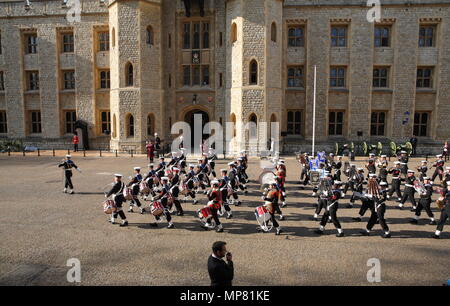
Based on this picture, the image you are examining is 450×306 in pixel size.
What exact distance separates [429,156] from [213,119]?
662 inches

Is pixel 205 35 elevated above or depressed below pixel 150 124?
above

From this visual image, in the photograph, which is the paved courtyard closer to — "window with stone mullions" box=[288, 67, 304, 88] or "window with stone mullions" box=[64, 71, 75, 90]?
"window with stone mullions" box=[288, 67, 304, 88]

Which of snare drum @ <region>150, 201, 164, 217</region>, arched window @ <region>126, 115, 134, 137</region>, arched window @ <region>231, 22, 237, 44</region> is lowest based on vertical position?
snare drum @ <region>150, 201, 164, 217</region>

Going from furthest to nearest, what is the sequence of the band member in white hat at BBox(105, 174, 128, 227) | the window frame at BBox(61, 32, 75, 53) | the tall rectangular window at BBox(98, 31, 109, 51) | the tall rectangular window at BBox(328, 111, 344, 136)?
the window frame at BBox(61, 32, 75, 53)
the tall rectangular window at BBox(98, 31, 109, 51)
the tall rectangular window at BBox(328, 111, 344, 136)
the band member in white hat at BBox(105, 174, 128, 227)

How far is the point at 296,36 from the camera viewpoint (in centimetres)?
2686

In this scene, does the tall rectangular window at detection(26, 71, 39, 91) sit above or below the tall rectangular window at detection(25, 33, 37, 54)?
below

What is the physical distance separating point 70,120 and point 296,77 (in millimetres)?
19698

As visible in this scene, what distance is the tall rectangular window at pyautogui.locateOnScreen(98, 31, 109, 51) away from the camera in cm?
2800


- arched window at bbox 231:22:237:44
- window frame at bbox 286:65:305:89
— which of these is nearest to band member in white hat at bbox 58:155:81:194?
arched window at bbox 231:22:237:44

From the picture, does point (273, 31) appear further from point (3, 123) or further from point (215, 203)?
point (3, 123)

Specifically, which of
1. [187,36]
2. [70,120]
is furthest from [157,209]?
[70,120]

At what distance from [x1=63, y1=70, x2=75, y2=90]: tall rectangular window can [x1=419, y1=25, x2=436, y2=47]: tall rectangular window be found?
93.7 feet

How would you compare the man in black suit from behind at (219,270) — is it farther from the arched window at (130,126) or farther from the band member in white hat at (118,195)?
the arched window at (130,126)
